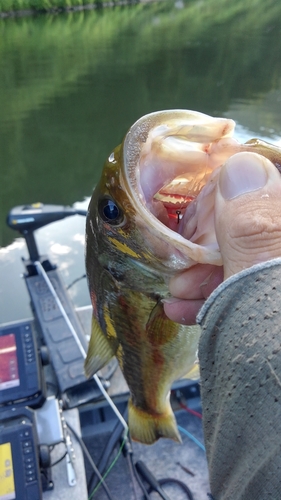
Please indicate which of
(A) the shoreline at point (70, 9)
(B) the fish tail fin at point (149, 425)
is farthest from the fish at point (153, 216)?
(A) the shoreline at point (70, 9)

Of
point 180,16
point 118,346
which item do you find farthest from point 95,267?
point 180,16

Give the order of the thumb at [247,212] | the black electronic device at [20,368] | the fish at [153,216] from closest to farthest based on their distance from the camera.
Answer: the thumb at [247,212] < the fish at [153,216] < the black electronic device at [20,368]

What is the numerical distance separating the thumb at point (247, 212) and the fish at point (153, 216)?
12 centimetres

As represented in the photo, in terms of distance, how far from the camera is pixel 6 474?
2.01 meters

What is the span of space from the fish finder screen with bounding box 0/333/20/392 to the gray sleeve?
5.91 ft

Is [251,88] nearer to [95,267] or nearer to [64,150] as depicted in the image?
[64,150]

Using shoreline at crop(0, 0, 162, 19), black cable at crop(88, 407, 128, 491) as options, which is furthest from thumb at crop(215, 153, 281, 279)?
shoreline at crop(0, 0, 162, 19)

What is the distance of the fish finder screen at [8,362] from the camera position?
247 cm

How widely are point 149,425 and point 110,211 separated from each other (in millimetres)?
1310

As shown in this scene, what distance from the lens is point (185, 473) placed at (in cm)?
287

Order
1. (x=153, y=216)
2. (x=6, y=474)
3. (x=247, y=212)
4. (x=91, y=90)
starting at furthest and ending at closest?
(x=91, y=90) → (x=6, y=474) → (x=153, y=216) → (x=247, y=212)

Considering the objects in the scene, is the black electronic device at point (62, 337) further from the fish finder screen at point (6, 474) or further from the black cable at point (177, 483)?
the black cable at point (177, 483)

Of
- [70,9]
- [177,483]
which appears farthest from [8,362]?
[70,9]

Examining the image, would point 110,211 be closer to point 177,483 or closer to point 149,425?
point 149,425
